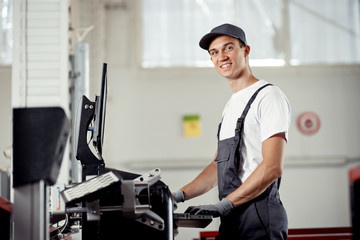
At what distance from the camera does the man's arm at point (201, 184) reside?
105 inches

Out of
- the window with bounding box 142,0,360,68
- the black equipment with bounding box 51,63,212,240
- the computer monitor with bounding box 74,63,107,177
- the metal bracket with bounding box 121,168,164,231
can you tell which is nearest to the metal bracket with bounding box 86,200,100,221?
the black equipment with bounding box 51,63,212,240

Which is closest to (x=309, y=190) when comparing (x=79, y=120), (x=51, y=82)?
(x=51, y=82)

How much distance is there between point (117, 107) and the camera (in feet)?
20.5

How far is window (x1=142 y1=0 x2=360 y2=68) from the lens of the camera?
6.42m

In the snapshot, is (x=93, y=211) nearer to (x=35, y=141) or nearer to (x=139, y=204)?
(x=139, y=204)

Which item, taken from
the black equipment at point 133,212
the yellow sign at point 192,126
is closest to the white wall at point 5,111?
the yellow sign at point 192,126

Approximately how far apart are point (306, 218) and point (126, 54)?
10.2ft

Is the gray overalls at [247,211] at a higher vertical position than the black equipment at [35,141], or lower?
lower

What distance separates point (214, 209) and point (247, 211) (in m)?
0.25

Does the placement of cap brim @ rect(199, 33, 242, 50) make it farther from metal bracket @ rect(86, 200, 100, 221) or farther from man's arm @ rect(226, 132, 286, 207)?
metal bracket @ rect(86, 200, 100, 221)

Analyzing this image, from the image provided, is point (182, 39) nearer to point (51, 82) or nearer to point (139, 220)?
point (51, 82)

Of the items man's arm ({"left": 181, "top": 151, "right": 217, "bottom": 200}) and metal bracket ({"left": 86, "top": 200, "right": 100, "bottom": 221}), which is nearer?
metal bracket ({"left": 86, "top": 200, "right": 100, "bottom": 221})

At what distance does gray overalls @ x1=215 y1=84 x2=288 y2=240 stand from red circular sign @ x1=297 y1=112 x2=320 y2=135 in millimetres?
3921

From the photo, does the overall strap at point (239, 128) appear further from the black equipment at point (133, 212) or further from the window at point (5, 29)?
the window at point (5, 29)
